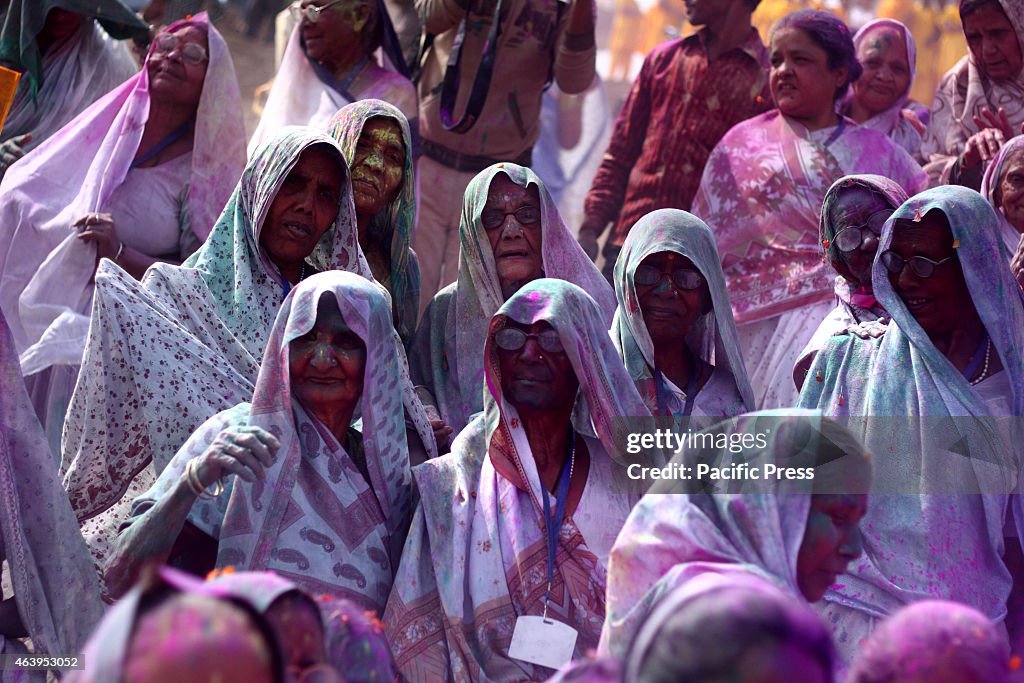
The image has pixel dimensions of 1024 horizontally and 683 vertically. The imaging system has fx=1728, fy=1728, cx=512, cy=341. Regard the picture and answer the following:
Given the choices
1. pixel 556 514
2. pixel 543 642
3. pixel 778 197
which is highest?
pixel 778 197

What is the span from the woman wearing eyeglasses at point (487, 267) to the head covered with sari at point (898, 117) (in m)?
2.48

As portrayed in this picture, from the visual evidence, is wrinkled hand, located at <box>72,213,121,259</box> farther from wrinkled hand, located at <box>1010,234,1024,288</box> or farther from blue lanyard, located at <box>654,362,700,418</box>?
wrinkled hand, located at <box>1010,234,1024,288</box>

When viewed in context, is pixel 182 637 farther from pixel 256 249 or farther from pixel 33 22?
pixel 33 22

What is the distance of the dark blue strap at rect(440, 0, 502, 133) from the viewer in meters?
7.74

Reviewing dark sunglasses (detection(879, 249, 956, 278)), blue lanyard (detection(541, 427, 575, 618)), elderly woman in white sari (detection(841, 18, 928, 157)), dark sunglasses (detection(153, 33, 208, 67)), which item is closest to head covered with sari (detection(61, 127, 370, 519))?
blue lanyard (detection(541, 427, 575, 618))

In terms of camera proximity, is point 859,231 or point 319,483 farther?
point 859,231

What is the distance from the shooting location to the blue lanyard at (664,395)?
5.64 metres

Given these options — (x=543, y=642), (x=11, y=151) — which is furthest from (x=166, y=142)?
(x=543, y=642)

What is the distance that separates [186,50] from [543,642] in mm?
3647

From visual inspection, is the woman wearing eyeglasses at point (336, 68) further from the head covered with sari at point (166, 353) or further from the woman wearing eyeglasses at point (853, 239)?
the woman wearing eyeglasses at point (853, 239)

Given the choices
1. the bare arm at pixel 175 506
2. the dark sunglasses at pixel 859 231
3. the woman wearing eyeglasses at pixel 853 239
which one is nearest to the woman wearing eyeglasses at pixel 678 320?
the woman wearing eyeglasses at pixel 853 239

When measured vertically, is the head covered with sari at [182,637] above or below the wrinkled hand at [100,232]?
below

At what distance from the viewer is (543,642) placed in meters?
4.70

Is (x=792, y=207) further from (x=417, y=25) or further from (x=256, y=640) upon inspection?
(x=256, y=640)
